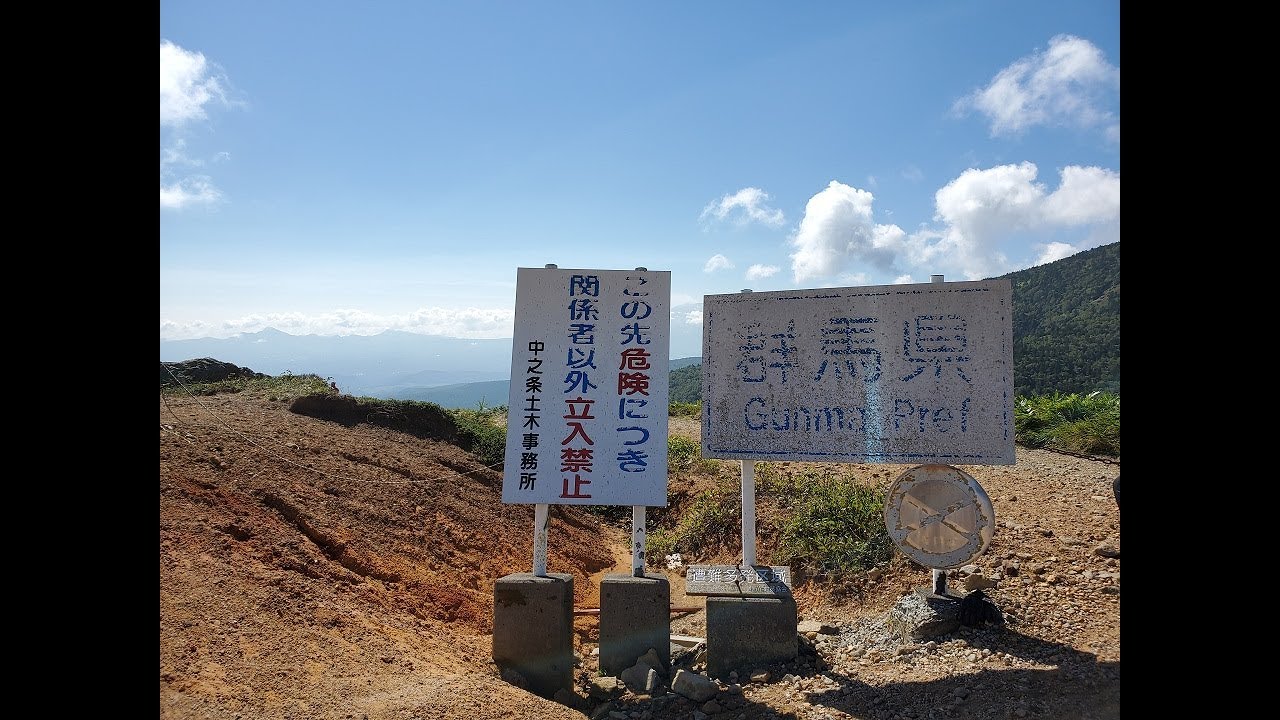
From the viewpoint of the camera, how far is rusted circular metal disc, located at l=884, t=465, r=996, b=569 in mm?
4664

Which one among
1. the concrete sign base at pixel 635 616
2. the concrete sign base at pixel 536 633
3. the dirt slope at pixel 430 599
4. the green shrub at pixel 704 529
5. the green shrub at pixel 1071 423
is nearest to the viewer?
the dirt slope at pixel 430 599

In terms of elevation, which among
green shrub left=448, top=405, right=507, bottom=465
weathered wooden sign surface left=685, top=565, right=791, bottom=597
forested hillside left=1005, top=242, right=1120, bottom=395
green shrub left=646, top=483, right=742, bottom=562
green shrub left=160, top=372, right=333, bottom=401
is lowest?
green shrub left=646, top=483, right=742, bottom=562

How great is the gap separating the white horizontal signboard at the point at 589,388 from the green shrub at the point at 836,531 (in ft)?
7.80

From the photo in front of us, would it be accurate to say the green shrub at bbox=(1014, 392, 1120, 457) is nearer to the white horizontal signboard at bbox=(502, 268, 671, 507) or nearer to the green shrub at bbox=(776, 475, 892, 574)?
the green shrub at bbox=(776, 475, 892, 574)

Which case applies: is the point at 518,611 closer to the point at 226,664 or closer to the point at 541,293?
the point at 226,664

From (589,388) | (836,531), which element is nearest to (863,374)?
(589,388)

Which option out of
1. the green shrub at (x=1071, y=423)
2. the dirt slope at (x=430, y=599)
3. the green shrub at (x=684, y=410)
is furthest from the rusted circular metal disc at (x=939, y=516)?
the green shrub at (x=684, y=410)

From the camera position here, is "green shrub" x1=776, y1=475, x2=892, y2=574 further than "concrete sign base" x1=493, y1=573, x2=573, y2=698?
Yes

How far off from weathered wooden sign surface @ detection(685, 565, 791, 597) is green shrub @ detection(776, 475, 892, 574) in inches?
61.4

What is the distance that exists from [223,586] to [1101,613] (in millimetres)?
5942

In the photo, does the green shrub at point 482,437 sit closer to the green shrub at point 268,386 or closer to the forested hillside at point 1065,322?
the green shrub at point 268,386

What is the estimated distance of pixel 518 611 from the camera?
4637mm

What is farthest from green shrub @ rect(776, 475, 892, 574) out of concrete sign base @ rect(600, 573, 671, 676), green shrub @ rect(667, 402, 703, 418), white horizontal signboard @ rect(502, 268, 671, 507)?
green shrub @ rect(667, 402, 703, 418)

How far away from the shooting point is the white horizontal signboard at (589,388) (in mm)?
4812
